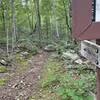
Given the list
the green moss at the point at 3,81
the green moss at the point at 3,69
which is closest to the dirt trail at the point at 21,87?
the green moss at the point at 3,81

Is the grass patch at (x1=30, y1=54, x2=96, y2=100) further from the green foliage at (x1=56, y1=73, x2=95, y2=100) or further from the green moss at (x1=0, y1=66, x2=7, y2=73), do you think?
the green moss at (x1=0, y1=66, x2=7, y2=73)

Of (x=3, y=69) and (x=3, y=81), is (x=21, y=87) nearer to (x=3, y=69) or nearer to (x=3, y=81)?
(x=3, y=81)

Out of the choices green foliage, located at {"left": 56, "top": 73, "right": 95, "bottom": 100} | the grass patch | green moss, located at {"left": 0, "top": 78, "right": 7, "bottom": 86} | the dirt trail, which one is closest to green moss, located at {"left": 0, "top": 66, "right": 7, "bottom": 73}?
the dirt trail

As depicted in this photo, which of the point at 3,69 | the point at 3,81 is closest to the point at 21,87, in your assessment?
the point at 3,81

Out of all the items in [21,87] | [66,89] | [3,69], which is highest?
[66,89]

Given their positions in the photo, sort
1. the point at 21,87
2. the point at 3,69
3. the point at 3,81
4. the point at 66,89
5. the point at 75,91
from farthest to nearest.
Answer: the point at 3,69 < the point at 3,81 < the point at 21,87 < the point at 66,89 < the point at 75,91

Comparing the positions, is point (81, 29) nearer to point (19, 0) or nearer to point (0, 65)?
point (0, 65)

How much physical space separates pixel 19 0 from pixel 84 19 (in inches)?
956

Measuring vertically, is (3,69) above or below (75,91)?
below

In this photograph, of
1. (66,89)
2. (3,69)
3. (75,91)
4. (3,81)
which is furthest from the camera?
(3,69)

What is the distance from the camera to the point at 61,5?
85.7 feet

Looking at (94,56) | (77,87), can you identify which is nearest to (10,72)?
(77,87)

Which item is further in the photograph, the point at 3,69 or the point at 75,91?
the point at 3,69

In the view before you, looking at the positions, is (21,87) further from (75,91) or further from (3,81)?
(75,91)
